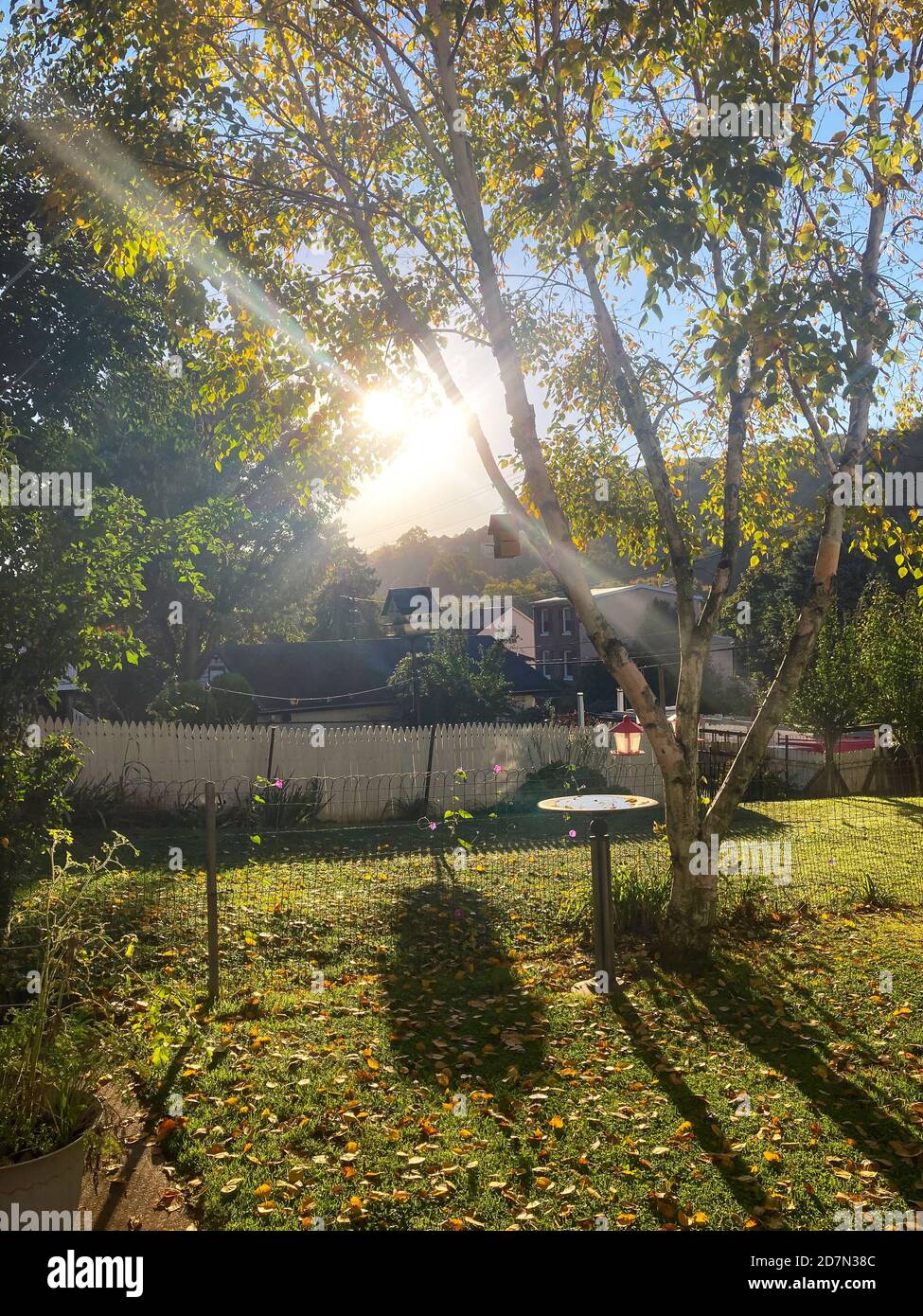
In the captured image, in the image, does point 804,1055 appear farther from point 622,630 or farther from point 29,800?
point 622,630

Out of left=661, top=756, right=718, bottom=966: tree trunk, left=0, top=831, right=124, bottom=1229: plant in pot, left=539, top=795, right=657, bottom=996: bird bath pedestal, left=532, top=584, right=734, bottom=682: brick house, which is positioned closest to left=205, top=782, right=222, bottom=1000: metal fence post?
left=0, top=831, right=124, bottom=1229: plant in pot

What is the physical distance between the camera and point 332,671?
124 feet

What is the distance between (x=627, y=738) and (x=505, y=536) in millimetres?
11697

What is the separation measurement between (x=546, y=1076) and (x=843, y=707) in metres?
24.9

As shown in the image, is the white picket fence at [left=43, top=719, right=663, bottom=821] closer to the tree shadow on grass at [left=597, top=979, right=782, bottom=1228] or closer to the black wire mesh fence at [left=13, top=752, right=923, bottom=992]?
the black wire mesh fence at [left=13, top=752, right=923, bottom=992]

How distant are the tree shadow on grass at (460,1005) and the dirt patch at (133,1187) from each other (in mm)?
1744

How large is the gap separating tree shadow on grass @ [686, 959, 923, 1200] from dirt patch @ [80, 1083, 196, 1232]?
350cm

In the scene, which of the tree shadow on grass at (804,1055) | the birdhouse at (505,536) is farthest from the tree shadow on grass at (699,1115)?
the birdhouse at (505,536)

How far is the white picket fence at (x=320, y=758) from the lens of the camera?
18766 millimetres

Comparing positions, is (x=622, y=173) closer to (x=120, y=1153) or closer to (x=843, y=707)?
(x=120, y=1153)

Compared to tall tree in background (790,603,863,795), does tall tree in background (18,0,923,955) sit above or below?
above

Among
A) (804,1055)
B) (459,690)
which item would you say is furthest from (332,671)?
(804,1055)

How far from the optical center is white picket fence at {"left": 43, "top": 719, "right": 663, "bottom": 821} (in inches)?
739
